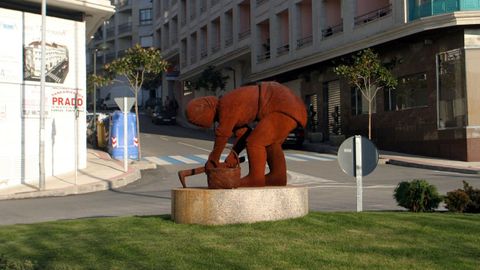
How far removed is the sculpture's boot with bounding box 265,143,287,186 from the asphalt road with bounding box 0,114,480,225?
3344 mm

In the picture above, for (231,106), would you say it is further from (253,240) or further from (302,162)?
(302,162)

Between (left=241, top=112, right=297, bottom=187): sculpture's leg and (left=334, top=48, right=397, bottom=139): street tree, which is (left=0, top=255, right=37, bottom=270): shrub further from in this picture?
(left=334, top=48, right=397, bottom=139): street tree

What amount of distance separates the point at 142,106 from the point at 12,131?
64.3 m

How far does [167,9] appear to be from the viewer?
72000mm

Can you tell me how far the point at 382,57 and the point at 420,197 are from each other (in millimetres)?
23138

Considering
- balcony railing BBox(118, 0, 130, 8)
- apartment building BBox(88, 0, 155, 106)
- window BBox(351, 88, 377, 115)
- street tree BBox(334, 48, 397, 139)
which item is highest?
balcony railing BBox(118, 0, 130, 8)

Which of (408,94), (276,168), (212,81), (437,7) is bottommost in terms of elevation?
(276,168)

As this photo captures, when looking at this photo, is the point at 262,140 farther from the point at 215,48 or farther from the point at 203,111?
the point at 215,48

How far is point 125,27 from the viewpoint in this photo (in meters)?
91.2

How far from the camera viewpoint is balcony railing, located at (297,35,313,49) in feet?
127

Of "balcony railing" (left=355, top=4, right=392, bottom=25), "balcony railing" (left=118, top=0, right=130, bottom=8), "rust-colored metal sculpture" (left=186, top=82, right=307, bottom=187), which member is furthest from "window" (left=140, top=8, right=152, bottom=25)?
"rust-colored metal sculpture" (left=186, top=82, right=307, bottom=187)

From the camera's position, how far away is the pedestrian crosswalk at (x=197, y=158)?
2729cm

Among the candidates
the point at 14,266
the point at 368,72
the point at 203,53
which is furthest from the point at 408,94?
the point at 203,53

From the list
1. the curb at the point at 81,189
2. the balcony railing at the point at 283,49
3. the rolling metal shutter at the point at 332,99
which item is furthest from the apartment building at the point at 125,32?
the curb at the point at 81,189
